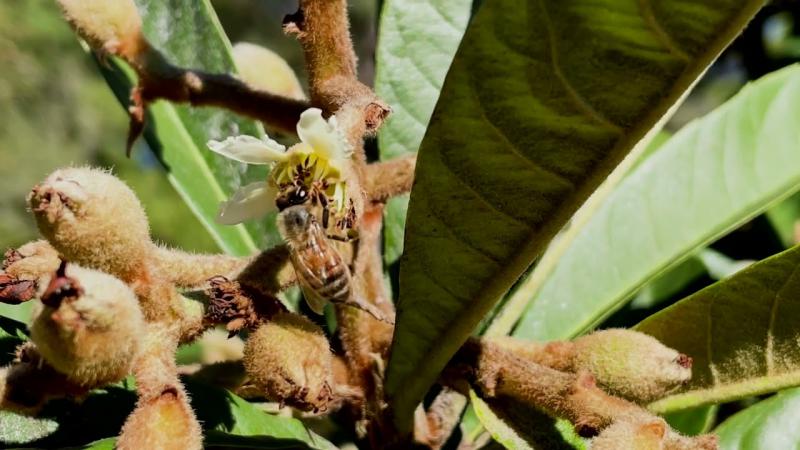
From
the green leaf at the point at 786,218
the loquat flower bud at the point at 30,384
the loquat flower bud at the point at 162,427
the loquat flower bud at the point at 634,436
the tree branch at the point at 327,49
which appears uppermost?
the green leaf at the point at 786,218

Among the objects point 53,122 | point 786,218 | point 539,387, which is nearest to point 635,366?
point 539,387

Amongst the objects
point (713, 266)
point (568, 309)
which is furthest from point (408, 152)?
point (713, 266)

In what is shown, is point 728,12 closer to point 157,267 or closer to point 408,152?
point 157,267

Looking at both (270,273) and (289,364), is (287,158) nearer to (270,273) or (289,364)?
(270,273)

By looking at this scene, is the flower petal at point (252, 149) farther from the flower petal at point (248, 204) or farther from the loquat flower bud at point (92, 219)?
the loquat flower bud at point (92, 219)


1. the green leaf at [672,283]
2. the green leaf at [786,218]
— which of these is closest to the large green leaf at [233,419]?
the green leaf at [672,283]
